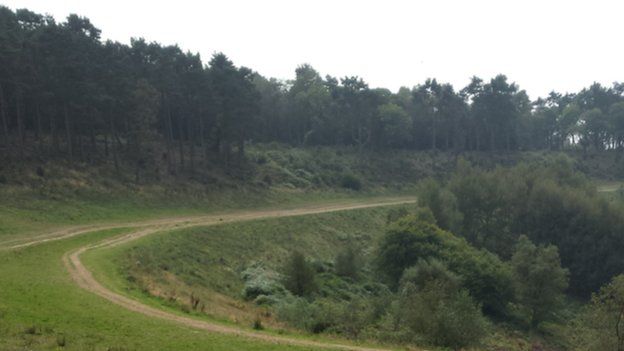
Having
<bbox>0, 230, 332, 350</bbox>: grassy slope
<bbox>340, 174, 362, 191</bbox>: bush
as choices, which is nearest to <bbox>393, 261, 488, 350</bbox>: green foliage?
<bbox>0, 230, 332, 350</bbox>: grassy slope

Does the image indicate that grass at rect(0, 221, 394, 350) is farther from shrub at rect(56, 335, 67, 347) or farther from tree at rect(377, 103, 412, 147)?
tree at rect(377, 103, 412, 147)

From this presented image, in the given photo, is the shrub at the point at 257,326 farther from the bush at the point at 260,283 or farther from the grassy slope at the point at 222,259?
the bush at the point at 260,283

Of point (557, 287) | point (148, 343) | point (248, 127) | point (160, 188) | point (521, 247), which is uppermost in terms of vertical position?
point (248, 127)

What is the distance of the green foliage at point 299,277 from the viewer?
3922 cm

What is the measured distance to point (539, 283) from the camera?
Result: 48156mm

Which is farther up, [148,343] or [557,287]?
[148,343]

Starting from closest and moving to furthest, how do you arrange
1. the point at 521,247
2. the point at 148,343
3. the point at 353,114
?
the point at 148,343 < the point at 521,247 < the point at 353,114

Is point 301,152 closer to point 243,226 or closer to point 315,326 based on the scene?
point 243,226

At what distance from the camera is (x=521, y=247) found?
170ft

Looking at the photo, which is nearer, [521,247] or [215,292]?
[215,292]

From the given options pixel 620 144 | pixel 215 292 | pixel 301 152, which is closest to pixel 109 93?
pixel 215 292

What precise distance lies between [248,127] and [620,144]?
347 ft

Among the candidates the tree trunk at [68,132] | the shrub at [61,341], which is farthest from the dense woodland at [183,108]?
the shrub at [61,341]

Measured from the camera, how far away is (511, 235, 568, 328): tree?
47.9m
